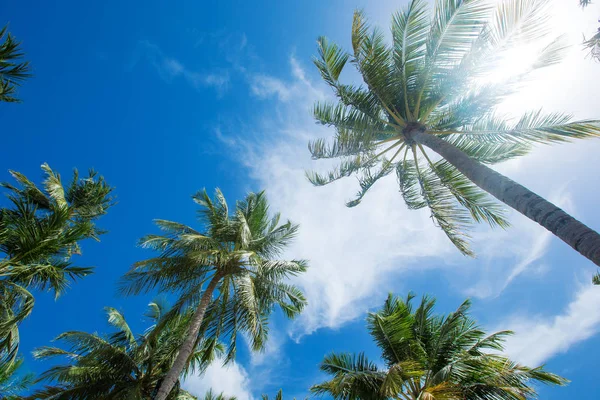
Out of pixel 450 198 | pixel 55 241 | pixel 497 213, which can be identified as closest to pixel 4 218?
pixel 55 241

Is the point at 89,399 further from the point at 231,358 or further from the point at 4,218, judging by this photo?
the point at 4,218

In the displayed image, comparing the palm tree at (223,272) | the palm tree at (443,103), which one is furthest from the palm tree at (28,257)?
the palm tree at (443,103)

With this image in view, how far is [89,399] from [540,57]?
14741 mm

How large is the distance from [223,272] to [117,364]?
4373 millimetres

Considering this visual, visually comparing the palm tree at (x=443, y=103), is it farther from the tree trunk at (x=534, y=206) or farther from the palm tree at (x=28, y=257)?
the palm tree at (x=28, y=257)

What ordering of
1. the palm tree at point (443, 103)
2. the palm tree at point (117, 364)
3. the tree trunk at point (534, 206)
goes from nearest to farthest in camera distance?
1. the tree trunk at point (534, 206)
2. the palm tree at point (443, 103)
3. the palm tree at point (117, 364)

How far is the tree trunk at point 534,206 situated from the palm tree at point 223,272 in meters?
6.12

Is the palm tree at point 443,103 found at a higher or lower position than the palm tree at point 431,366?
higher

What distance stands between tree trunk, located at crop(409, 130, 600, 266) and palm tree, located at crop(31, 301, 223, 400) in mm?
9197

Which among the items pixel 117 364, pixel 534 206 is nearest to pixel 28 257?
pixel 117 364

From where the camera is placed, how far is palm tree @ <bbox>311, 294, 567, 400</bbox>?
7859mm

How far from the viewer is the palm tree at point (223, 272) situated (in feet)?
32.4

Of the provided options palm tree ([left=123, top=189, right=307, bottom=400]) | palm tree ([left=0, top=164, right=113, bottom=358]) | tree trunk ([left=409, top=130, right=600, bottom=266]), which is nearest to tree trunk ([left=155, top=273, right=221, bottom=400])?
palm tree ([left=123, top=189, right=307, bottom=400])

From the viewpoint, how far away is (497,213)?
7660 mm
